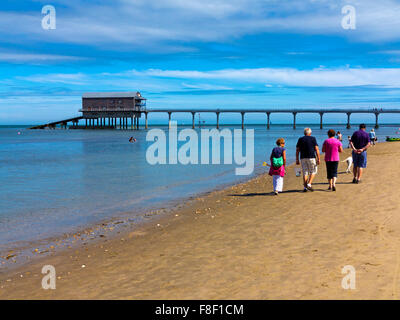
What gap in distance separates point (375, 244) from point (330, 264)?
1.17 metres

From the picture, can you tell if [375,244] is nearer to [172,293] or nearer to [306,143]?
[172,293]

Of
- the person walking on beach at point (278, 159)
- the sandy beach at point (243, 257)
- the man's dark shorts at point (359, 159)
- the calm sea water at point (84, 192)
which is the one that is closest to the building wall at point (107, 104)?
the calm sea water at point (84, 192)

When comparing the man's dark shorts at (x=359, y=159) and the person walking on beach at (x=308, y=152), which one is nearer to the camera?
the person walking on beach at (x=308, y=152)

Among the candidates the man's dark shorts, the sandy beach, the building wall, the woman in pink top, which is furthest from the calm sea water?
the building wall

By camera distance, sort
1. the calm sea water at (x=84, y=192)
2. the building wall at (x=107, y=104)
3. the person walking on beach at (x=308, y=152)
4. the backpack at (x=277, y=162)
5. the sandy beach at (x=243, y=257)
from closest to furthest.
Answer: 1. the sandy beach at (x=243, y=257)
2. the calm sea water at (x=84, y=192)
3. the person walking on beach at (x=308, y=152)
4. the backpack at (x=277, y=162)
5. the building wall at (x=107, y=104)

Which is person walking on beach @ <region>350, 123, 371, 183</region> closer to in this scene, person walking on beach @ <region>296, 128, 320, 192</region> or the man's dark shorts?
the man's dark shorts

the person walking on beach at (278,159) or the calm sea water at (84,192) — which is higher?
the person walking on beach at (278,159)

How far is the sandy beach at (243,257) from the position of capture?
14.7 ft

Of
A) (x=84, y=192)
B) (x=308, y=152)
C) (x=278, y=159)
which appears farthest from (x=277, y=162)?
(x=84, y=192)

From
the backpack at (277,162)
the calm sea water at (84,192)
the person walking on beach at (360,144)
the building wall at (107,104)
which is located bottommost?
the calm sea water at (84,192)

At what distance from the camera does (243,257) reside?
18.4ft

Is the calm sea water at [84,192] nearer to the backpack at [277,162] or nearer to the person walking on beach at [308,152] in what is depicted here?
the backpack at [277,162]

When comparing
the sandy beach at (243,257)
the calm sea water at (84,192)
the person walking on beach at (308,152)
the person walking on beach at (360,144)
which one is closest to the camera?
the sandy beach at (243,257)
